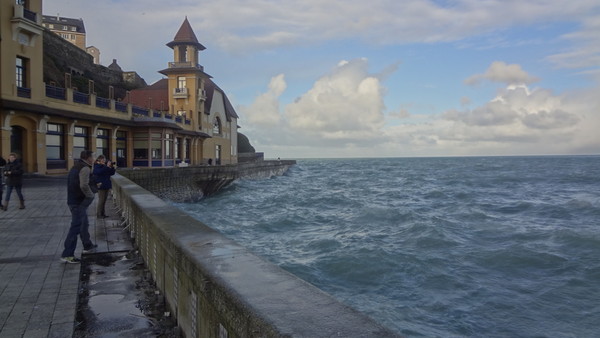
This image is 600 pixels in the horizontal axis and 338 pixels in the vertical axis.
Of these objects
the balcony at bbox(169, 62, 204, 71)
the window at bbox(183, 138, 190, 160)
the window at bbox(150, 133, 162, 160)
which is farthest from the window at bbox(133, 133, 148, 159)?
the balcony at bbox(169, 62, 204, 71)

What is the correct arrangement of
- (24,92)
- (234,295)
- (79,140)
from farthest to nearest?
(79,140)
(24,92)
(234,295)

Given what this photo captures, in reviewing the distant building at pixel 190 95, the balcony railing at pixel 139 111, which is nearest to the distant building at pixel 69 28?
the distant building at pixel 190 95

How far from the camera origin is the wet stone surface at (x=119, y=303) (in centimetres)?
411

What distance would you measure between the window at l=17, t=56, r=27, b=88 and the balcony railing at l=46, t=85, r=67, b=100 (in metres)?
1.61

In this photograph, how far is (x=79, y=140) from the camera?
28.1m

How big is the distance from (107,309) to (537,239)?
53.0 feet

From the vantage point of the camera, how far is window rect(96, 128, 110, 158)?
3028 cm

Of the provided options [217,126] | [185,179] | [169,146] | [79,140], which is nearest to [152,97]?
[217,126]

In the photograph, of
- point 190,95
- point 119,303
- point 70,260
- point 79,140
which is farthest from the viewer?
point 190,95

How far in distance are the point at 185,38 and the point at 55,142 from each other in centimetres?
2501

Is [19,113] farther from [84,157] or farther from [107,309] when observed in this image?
[107,309]

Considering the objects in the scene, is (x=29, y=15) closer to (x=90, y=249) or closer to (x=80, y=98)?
(x=80, y=98)

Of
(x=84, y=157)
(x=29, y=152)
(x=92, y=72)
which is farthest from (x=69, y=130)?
(x=92, y=72)

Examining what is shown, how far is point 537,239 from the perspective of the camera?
16234 millimetres
